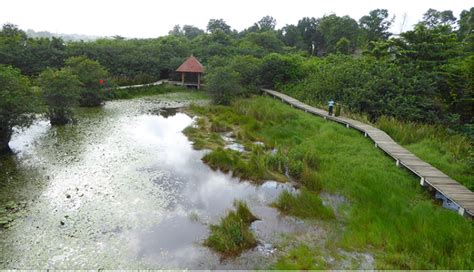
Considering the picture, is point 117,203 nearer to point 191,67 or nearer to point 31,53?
point 31,53

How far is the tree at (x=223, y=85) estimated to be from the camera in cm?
1694

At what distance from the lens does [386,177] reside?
6992mm

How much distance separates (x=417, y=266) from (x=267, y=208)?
2.80 metres

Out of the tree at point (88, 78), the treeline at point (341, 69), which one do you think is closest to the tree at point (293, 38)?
the treeline at point (341, 69)

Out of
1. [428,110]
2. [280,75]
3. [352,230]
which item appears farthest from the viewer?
[280,75]

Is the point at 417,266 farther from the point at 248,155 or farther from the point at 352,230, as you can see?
the point at 248,155

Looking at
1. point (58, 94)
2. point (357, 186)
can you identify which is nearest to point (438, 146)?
point (357, 186)

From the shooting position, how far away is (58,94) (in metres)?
10.9

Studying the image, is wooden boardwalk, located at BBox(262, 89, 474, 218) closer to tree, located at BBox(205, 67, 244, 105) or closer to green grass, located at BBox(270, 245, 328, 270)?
green grass, located at BBox(270, 245, 328, 270)

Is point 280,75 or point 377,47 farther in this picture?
point 280,75

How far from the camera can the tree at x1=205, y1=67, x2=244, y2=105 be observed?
55.6ft

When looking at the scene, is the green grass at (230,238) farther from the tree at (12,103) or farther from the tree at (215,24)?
the tree at (215,24)

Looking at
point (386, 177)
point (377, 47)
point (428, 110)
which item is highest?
point (377, 47)

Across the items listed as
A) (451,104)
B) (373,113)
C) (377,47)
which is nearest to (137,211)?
(373,113)
